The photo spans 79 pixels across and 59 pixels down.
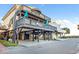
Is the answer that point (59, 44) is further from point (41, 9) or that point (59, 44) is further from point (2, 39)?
point (2, 39)

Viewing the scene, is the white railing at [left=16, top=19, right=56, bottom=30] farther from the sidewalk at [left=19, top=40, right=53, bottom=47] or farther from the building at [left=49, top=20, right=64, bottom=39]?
the sidewalk at [left=19, top=40, right=53, bottom=47]

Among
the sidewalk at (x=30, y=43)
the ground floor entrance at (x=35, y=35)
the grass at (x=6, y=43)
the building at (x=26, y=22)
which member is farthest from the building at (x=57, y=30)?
the grass at (x=6, y=43)

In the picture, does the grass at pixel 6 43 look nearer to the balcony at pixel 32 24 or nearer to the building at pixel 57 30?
the balcony at pixel 32 24

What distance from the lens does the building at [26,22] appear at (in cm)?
725

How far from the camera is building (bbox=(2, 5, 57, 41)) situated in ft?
23.8

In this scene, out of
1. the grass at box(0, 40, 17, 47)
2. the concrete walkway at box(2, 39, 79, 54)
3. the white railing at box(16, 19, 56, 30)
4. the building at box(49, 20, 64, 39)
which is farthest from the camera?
the building at box(49, 20, 64, 39)

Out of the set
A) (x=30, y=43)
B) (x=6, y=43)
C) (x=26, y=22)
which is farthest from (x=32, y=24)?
(x=6, y=43)

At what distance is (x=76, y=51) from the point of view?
23.0ft

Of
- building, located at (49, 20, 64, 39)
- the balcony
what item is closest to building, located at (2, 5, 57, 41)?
the balcony

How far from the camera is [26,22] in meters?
7.46

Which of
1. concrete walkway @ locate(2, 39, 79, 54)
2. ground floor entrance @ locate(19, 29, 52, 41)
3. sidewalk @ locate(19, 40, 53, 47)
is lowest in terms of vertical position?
concrete walkway @ locate(2, 39, 79, 54)

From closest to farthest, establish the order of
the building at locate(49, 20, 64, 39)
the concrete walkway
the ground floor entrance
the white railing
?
1. the concrete walkway
2. the white railing
3. the ground floor entrance
4. the building at locate(49, 20, 64, 39)

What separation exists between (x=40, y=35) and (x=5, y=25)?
1.27 m

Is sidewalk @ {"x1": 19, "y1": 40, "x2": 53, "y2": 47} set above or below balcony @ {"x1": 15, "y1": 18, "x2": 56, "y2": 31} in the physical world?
below
